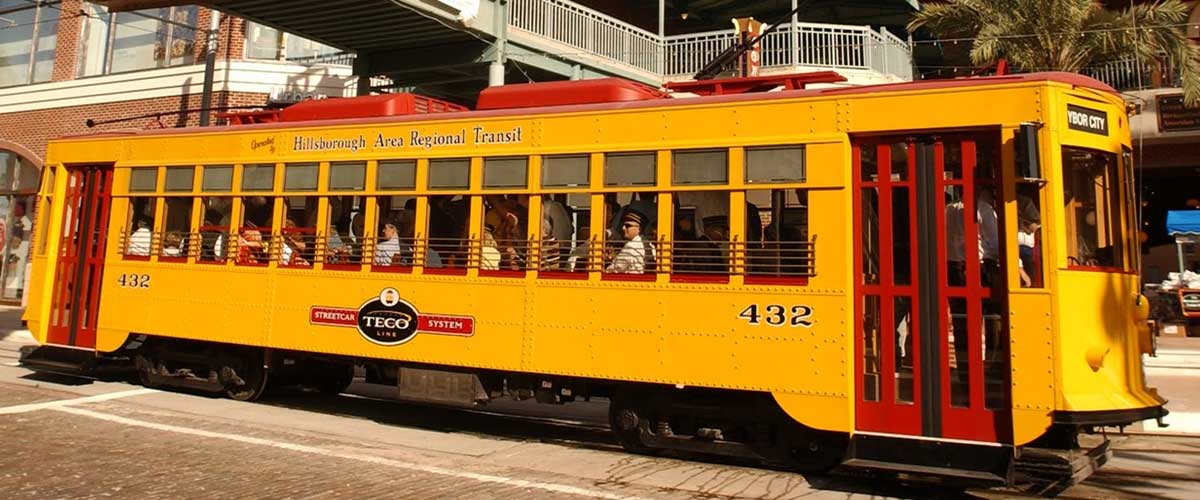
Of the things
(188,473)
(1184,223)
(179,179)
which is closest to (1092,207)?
(188,473)

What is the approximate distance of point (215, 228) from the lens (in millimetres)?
8953

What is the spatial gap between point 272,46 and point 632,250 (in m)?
14.3

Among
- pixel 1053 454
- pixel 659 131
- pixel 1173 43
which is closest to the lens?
pixel 1053 454

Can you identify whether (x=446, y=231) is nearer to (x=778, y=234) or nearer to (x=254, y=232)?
(x=254, y=232)

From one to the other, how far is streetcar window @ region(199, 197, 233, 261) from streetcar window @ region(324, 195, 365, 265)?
4.74 ft

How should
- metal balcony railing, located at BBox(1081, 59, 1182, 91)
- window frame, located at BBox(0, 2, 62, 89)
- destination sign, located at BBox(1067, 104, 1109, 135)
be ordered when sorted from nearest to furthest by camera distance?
destination sign, located at BBox(1067, 104, 1109, 135) → metal balcony railing, located at BBox(1081, 59, 1182, 91) → window frame, located at BBox(0, 2, 62, 89)

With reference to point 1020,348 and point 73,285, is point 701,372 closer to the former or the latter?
point 1020,348

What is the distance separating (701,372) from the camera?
21.1 ft

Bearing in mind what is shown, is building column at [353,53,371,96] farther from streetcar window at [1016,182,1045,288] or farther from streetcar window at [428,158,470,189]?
streetcar window at [1016,182,1045,288]

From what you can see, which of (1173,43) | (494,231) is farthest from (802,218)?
(1173,43)

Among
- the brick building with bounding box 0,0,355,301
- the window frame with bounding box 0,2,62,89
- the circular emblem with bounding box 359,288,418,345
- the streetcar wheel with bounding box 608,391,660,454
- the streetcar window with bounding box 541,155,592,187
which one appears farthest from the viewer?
the window frame with bounding box 0,2,62,89

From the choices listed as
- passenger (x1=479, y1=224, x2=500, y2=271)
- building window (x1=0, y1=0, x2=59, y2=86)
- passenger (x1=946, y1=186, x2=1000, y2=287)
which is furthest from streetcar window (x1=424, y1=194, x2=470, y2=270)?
building window (x1=0, y1=0, x2=59, y2=86)

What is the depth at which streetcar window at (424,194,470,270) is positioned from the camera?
759cm

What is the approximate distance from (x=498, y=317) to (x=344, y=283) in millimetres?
1865
